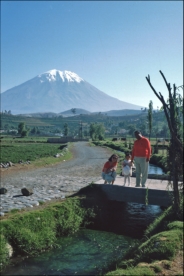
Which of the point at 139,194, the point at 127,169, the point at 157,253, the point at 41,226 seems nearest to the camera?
the point at 157,253

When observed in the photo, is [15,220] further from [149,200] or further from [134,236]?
[149,200]

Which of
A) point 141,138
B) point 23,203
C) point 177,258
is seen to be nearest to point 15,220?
point 23,203

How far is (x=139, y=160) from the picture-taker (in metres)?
12.3

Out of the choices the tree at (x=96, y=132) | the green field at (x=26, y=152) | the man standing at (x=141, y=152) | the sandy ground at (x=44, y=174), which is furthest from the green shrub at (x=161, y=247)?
the tree at (x=96, y=132)

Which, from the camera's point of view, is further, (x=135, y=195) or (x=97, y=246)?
(x=135, y=195)

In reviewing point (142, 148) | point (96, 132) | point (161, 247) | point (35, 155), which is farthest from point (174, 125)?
point (96, 132)

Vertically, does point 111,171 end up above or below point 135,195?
above

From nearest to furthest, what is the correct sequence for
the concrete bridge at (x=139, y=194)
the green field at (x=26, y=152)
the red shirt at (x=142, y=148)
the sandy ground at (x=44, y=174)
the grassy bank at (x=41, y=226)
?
the grassy bank at (x=41, y=226) < the concrete bridge at (x=139, y=194) < the red shirt at (x=142, y=148) < the sandy ground at (x=44, y=174) < the green field at (x=26, y=152)

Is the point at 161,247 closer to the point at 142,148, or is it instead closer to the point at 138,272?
the point at 138,272

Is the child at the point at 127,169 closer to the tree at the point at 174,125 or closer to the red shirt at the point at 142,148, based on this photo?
the red shirt at the point at 142,148

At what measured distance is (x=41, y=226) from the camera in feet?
32.1

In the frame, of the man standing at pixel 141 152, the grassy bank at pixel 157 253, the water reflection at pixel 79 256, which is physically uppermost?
the man standing at pixel 141 152

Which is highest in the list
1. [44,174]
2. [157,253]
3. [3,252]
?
[157,253]

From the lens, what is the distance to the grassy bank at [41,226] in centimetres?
878
